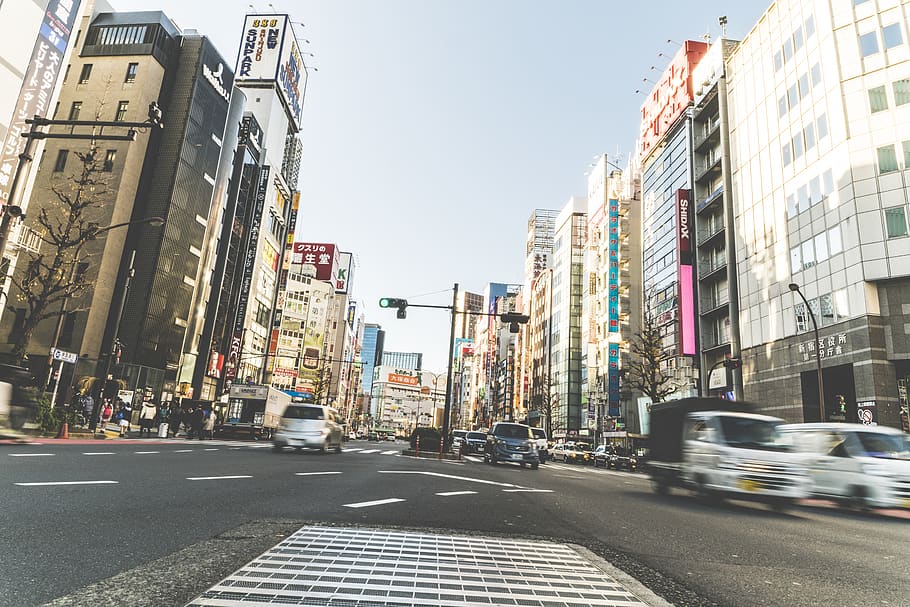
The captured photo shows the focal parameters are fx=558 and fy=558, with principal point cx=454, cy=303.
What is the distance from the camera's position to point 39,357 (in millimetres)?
40000

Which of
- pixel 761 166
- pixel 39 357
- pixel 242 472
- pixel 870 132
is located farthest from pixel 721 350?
pixel 39 357

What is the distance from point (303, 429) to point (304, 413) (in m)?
0.61

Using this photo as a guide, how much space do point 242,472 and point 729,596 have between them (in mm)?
8221

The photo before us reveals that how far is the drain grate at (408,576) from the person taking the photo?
244 cm

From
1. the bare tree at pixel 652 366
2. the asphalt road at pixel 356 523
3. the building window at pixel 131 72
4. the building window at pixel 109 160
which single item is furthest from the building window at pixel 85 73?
the bare tree at pixel 652 366

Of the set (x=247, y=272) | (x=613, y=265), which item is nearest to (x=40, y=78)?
(x=247, y=272)

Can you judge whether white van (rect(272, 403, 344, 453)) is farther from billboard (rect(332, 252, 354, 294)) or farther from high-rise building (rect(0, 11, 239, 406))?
billboard (rect(332, 252, 354, 294))

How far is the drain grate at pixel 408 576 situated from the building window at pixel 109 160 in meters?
47.9

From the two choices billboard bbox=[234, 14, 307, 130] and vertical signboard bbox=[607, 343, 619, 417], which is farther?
billboard bbox=[234, 14, 307, 130]

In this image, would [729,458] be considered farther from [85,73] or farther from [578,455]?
[85,73]

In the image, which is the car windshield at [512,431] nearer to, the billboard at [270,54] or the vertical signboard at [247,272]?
the vertical signboard at [247,272]

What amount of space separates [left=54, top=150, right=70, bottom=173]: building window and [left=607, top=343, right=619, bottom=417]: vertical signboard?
2009 inches

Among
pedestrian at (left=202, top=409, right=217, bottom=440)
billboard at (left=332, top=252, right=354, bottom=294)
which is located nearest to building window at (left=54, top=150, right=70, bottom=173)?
pedestrian at (left=202, top=409, right=217, bottom=440)

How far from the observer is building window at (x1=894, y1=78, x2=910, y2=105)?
1066 inches
